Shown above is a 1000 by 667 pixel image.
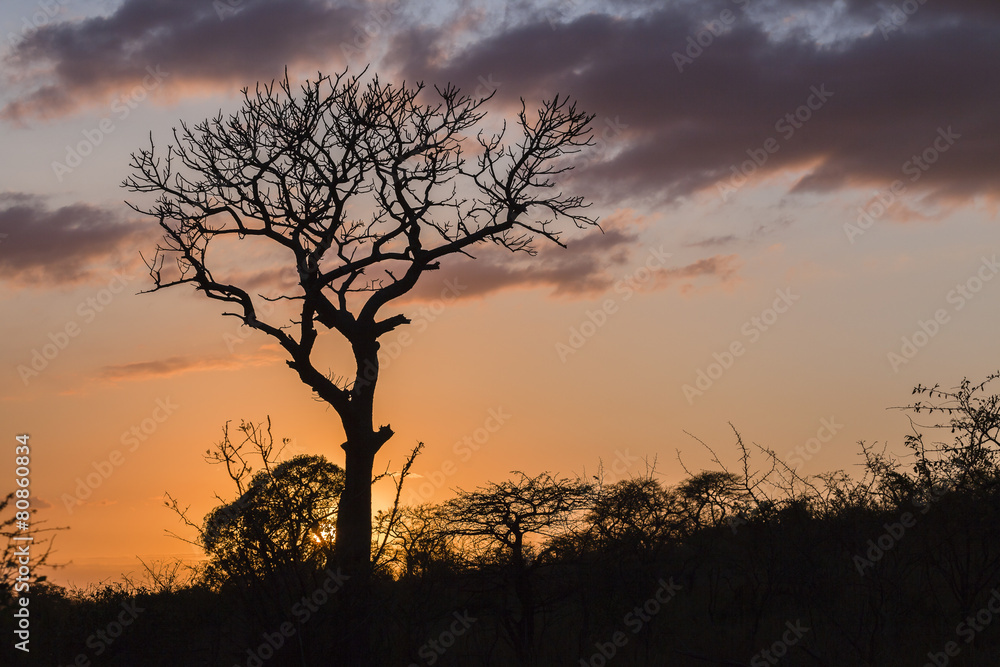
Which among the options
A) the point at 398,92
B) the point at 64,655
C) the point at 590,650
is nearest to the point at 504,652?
the point at 590,650

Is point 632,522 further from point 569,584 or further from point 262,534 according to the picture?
point 262,534

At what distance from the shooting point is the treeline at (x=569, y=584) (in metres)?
8.81

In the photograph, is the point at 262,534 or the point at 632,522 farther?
the point at 632,522

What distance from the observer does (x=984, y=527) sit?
10.5 metres

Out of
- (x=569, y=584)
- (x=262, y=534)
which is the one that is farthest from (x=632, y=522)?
(x=262, y=534)

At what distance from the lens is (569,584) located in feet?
38.7

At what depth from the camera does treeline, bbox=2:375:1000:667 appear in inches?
347

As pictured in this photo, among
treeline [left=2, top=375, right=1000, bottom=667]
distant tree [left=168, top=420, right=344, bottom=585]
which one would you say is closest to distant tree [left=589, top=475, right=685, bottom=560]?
treeline [left=2, top=375, right=1000, bottom=667]

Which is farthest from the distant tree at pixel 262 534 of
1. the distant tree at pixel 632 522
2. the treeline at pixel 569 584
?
the distant tree at pixel 632 522

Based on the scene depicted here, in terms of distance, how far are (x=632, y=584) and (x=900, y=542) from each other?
380 centimetres

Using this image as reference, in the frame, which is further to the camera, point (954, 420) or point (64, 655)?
point (64, 655)

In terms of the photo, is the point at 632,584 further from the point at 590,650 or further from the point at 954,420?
the point at 954,420

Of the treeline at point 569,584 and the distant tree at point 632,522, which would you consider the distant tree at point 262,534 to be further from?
the distant tree at point 632,522

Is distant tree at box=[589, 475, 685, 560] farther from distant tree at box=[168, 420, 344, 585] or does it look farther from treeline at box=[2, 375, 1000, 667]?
distant tree at box=[168, 420, 344, 585]
